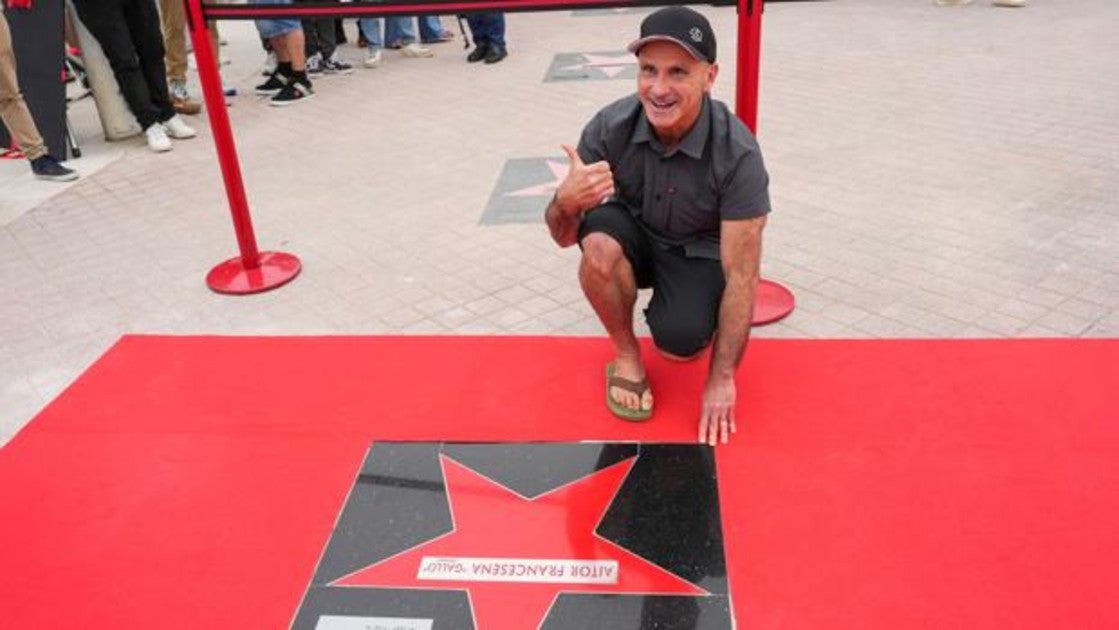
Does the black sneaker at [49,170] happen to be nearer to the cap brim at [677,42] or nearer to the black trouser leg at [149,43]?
the black trouser leg at [149,43]

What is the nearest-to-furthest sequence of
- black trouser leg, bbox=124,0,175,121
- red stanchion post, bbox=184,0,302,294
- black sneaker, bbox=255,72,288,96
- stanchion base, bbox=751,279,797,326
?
stanchion base, bbox=751,279,797,326, red stanchion post, bbox=184,0,302,294, black trouser leg, bbox=124,0,175,121, black sneaker, bbox=255,72,288,96

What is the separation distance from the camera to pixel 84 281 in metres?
4.25

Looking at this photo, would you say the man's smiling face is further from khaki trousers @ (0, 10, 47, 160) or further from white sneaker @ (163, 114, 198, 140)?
white sneaker @ (163, 114, 198, 140)

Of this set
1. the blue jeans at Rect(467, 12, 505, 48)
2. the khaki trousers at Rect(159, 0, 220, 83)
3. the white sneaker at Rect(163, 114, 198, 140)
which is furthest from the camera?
the blue jeans at Rect(467, 12, 505, 48)

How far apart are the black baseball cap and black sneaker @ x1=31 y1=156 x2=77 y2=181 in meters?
4.54

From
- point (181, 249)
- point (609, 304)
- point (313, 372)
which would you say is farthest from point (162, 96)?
point (609, 304)

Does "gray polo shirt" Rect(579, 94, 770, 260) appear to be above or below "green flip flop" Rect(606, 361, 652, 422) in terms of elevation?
above

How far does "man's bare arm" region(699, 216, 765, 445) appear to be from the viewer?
8.74 ft

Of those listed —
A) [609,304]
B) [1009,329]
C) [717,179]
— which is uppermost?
[717,179]

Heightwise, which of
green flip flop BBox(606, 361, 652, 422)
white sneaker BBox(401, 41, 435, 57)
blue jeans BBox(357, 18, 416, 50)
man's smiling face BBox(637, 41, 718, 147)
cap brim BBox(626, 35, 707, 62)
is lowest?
green flip flop BBox(606, 361, 652, 422)

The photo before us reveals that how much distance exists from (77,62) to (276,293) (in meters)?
4.85

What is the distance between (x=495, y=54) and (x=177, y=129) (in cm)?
300

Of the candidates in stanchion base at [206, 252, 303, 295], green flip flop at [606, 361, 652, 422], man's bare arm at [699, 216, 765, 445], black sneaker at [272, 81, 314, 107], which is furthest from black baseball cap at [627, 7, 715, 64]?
black sneaker at [272, 81, 314, 107]

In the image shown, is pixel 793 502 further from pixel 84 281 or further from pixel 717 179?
pixel 84 281
